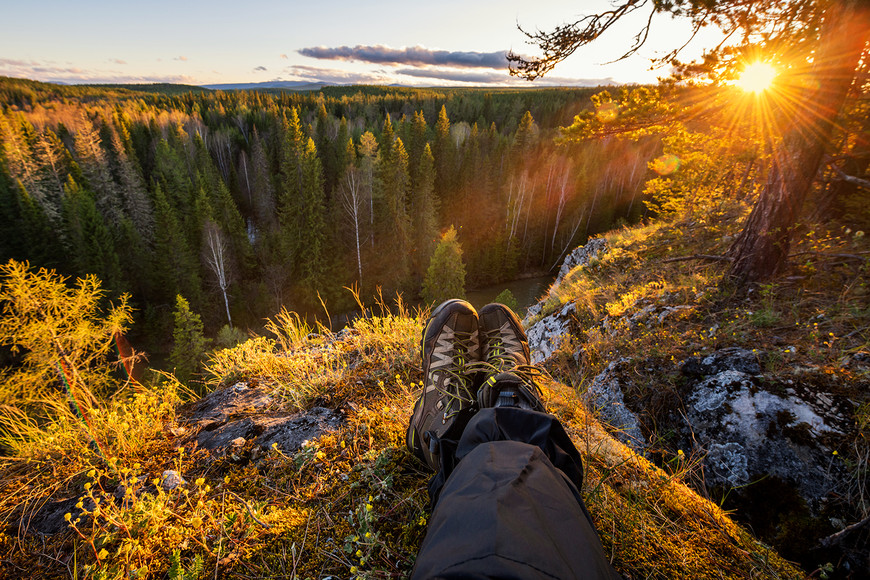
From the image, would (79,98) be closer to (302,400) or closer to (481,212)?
(481,212)

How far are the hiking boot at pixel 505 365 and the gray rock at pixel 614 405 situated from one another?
1.66 ft

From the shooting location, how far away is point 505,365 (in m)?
2.15

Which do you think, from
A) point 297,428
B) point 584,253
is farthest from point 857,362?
point 584,253

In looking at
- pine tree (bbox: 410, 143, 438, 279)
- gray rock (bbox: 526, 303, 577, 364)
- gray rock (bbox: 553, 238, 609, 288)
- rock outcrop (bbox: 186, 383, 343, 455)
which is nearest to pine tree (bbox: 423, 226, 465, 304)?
gray rock (bbox: 553, 238, 609, 288)

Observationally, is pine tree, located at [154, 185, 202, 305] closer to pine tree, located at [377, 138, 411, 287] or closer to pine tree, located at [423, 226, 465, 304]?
pine tree, located at [377, 138, 411, 287]

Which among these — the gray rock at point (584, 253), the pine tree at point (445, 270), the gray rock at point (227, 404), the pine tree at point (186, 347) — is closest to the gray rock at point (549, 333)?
the gray rock at point (227, 404)

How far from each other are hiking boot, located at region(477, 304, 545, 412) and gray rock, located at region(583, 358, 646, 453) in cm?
51

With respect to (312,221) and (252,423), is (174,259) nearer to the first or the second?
(312,221)

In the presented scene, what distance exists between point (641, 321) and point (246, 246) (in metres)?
26.7

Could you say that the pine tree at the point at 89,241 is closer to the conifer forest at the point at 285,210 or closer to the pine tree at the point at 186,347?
the conifer forest at the point at 285,210

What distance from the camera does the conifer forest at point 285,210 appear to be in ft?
70.5

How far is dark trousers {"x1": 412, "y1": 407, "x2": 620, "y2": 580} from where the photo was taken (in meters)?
0.91

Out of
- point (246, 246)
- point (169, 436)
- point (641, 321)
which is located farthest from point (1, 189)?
point (641, 321)

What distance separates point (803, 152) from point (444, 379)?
366 centimetres
